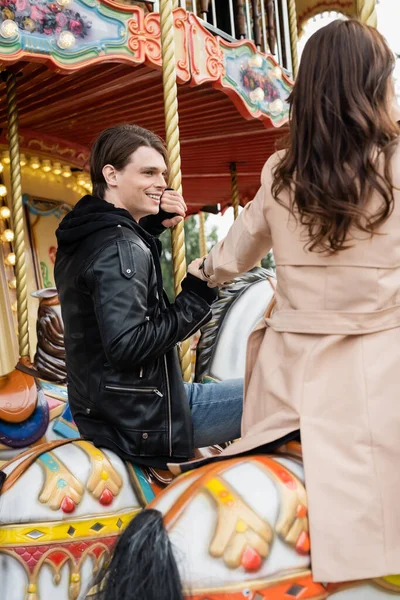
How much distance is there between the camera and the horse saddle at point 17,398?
10.2 feet

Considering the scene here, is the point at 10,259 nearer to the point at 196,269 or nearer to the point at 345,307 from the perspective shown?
the point at 196,269

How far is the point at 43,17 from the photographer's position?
4.01 m

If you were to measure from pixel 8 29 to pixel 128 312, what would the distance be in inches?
93.1

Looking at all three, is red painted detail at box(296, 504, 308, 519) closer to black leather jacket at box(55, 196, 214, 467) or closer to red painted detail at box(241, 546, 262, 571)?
red painted detail at box(241, 546, 262, 571)

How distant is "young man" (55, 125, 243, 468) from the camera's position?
2.13 m

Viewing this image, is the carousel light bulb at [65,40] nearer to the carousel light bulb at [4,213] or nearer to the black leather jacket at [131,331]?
the carousel light bulb at [4,213]

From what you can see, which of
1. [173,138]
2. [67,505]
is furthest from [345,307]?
[173,138]

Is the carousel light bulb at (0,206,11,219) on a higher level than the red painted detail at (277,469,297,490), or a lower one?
higher

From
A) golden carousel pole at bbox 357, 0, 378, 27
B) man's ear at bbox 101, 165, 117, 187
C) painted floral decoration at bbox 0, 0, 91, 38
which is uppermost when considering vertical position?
painted floral decoration at bbox 0, 0, 91, 38

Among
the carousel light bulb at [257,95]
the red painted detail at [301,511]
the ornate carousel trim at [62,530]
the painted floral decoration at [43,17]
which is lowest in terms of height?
the ornate carousel trim at [62,530]

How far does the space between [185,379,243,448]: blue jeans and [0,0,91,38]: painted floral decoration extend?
2.41m

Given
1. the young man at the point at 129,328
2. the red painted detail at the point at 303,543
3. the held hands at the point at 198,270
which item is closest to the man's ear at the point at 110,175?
the young man at the point at 129,328

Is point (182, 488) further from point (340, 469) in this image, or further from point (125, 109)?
point (125, 109)

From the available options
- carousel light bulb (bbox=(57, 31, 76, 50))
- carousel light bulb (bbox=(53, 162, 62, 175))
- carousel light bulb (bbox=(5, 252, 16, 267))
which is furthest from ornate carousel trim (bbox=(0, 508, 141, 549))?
carousel light bulb (bbox=(53, 162, 62, 175))
